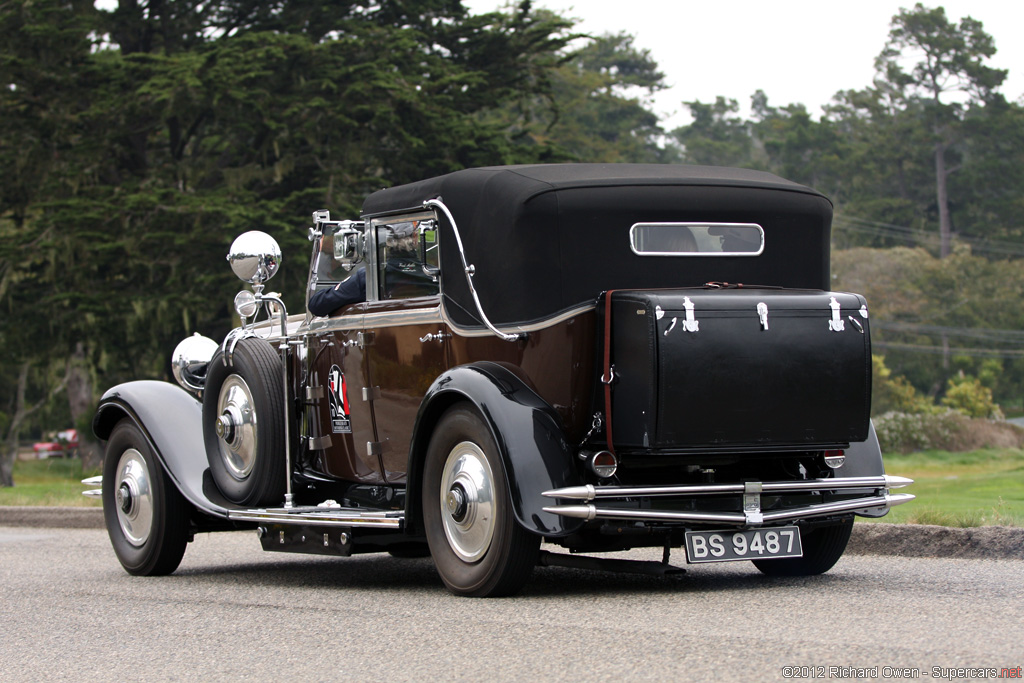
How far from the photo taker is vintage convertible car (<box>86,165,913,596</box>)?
6.09 metres

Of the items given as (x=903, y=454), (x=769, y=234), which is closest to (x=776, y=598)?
(x=769, y=234)

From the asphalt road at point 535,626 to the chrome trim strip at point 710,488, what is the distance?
19.4 inches

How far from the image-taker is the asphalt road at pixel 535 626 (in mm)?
4484

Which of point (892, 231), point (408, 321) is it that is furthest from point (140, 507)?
point (892, 231)

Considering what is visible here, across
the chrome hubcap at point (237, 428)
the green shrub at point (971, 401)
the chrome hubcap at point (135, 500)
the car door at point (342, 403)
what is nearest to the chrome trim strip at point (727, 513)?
the car door at point (342, 403)

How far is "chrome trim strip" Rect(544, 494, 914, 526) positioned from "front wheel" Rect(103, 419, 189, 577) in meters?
3.59

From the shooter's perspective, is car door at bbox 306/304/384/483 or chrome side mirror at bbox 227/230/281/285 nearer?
car door at bbox 306/304/384/483

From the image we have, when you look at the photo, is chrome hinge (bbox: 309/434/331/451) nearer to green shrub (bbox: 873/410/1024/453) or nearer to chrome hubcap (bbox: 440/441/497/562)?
chrome hubcap (bbox: 440/441/497/562)

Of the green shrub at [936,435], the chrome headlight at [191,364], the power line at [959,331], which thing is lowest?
the green shrub at [936,435]

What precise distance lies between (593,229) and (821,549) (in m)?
2.15

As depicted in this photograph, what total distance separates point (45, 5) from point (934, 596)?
23.5 m

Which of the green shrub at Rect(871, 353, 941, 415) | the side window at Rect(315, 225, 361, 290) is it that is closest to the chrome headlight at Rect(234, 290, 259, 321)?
the side window at Rect(315, 225, 361, 290)

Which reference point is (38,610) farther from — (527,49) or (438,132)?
(527,49)

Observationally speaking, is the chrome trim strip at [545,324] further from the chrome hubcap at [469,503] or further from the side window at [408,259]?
the chrome hubcap at [469,503]
